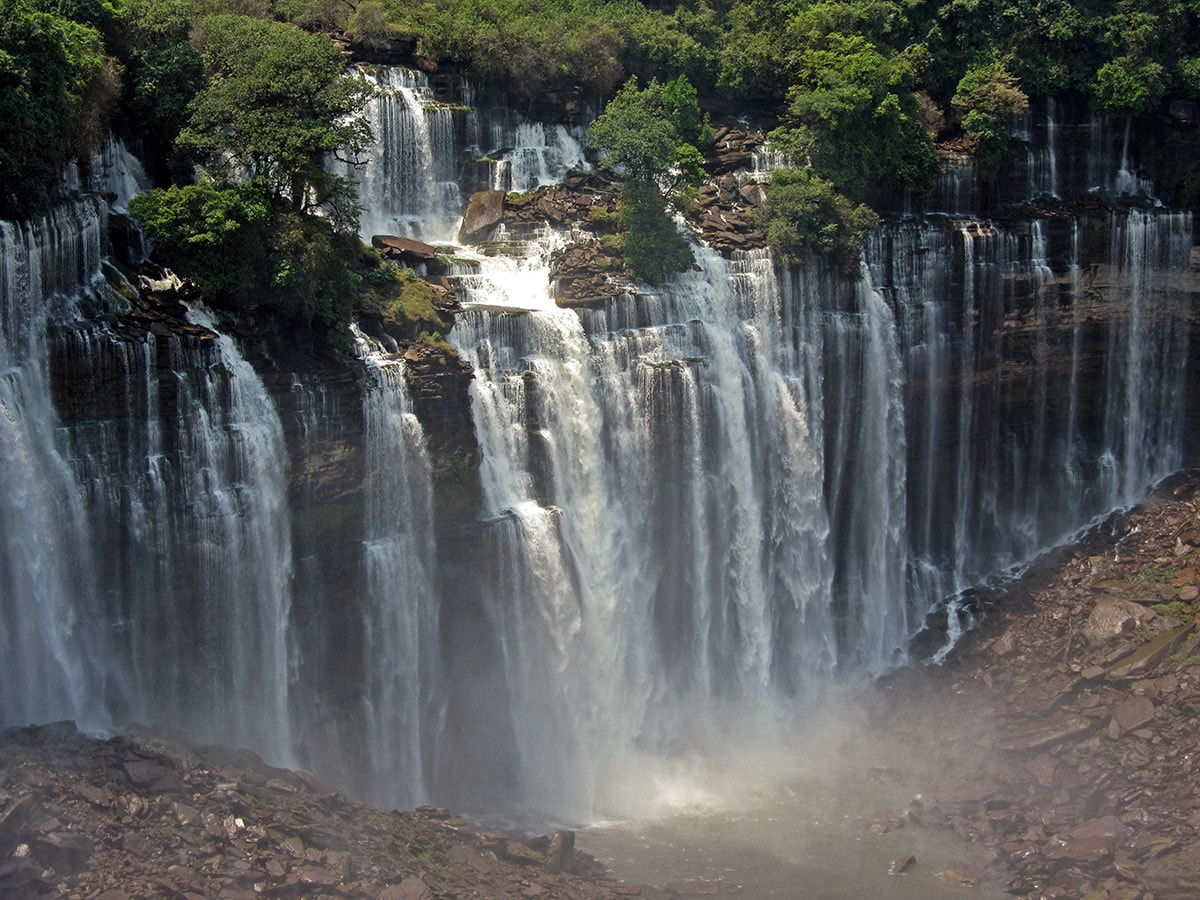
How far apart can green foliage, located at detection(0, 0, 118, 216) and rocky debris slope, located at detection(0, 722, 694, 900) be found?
1398cm

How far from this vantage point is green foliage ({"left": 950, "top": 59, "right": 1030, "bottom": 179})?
5372 centimetres

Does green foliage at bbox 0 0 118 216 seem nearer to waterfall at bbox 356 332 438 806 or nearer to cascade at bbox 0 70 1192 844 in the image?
cascade at bbox 0 70 1192 844

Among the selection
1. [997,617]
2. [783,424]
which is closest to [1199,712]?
[997,617]

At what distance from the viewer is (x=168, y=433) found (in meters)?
34.5

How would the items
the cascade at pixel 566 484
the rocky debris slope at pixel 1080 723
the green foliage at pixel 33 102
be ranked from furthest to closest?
1. the rocky debris slope at pixel 1080 723
2. the cascade at pixel 566 484
3. the green foliage at pixel 33 102

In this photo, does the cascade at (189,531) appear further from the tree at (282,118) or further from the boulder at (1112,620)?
the boulder at (1112,620)

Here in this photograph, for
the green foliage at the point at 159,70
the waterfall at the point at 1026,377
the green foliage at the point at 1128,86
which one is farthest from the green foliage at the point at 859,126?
the green foliage at the point at 159,70

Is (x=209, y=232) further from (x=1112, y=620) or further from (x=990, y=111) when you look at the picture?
(x=990, y=111)

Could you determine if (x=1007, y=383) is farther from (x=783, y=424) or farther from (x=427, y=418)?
(x=427, y=418)

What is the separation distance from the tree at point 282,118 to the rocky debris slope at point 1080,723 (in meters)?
26.6

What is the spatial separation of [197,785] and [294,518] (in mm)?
8703

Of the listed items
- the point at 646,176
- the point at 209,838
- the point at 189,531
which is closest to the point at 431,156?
the point at 646,176

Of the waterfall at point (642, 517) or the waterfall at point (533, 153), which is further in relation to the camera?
the waterfall at point (533, 153)

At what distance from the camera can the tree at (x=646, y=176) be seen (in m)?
45.5
